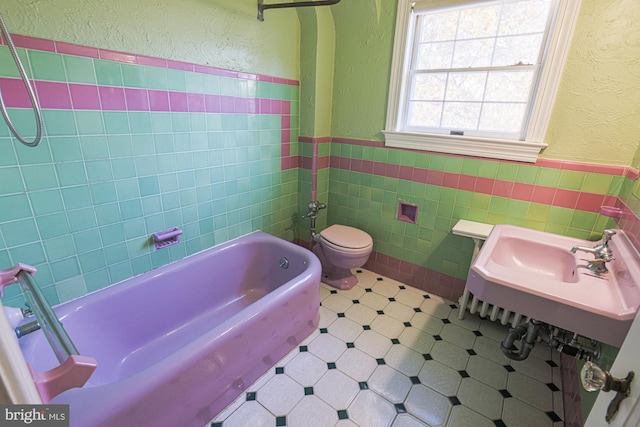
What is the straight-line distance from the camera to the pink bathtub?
3.51ft

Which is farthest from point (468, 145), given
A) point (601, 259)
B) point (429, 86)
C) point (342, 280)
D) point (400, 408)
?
point (400, 408)

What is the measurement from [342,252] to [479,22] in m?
Answer: 1.73

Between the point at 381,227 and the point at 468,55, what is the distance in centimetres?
135

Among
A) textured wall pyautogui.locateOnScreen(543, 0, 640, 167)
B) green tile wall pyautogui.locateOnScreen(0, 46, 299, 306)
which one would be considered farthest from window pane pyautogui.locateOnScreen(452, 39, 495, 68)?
green tile wall pyautogui.locateOnScreen(0, 46, 299, 306)

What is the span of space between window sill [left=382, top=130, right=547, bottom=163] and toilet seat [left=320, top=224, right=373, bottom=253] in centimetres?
74

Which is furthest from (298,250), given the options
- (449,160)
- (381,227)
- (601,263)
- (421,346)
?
(601,263)

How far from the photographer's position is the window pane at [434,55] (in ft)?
6.42

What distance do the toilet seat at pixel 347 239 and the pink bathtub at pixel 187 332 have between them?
1.10ft

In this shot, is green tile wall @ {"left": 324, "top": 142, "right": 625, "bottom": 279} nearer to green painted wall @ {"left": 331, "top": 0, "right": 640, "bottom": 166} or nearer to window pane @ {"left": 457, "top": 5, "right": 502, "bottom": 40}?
green painted wall @ {"left": 331, "top": 0, "right": 640, "bottom": 166}

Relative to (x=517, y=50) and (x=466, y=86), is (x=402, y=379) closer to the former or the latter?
(x=466, y=86)

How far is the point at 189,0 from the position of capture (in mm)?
1570

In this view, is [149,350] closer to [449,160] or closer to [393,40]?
[449,160]

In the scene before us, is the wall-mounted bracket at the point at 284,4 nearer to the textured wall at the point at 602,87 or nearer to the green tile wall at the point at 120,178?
the green tile wall at the point at 120,178

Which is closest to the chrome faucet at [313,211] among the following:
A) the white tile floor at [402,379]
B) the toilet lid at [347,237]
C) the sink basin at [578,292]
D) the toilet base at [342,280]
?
the toilet lid at [347,237]
